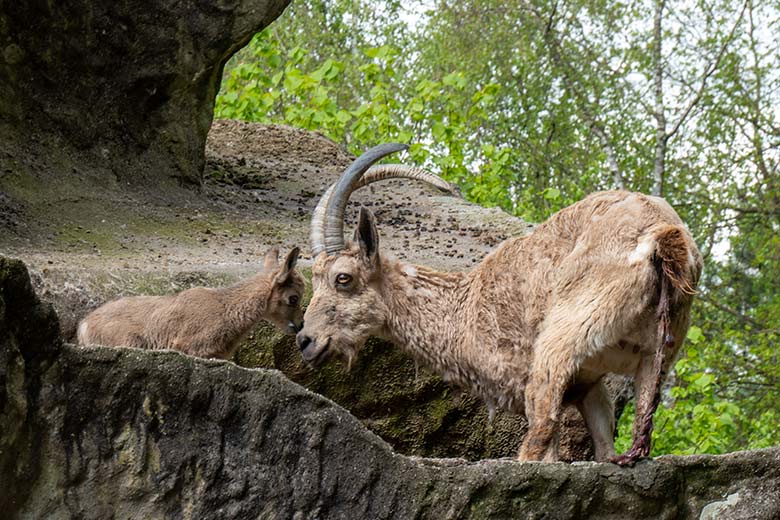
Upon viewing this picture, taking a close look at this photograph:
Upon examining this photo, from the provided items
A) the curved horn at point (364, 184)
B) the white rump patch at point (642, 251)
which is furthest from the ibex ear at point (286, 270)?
the white rump patch at point (642, 251)

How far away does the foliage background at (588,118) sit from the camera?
2192 cm

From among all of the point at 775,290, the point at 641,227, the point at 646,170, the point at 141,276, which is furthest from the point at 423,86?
the point at 641,227

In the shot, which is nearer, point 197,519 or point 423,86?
point 197,519

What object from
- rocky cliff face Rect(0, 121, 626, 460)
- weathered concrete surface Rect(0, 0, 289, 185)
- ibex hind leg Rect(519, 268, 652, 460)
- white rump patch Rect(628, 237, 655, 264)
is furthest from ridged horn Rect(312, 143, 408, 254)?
weathered concrete surface Rect(0, 0, 289, 185)

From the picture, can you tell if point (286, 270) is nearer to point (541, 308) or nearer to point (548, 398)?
point (541, 308)

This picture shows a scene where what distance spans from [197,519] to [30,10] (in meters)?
6.88

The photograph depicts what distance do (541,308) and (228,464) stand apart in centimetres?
294

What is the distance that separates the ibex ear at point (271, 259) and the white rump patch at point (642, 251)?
3512 millimetres

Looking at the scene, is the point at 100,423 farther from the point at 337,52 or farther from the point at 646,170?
the point at 337,52

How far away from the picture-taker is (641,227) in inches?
296

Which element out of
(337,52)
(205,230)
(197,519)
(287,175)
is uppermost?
(337,52)

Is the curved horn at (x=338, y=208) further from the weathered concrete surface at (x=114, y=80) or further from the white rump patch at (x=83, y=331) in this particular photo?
the weathered concrete surface at (x=114, y=80)

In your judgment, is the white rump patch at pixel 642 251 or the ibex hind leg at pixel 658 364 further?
the white rump patch at pixel 642 251

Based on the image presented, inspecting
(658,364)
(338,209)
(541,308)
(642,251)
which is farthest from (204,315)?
(658,364)
